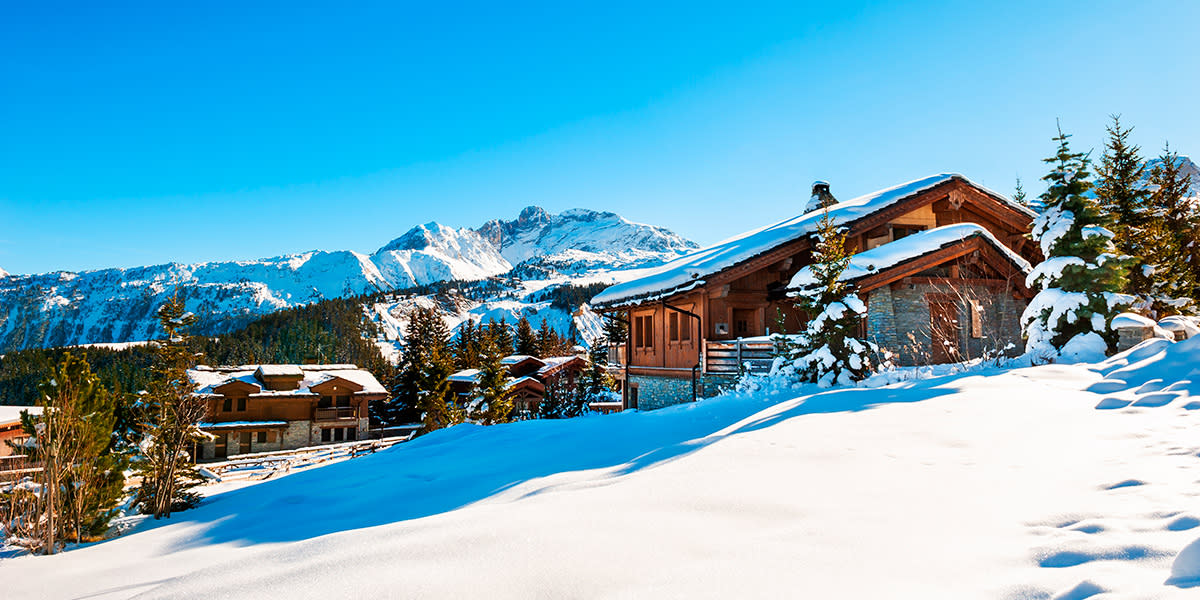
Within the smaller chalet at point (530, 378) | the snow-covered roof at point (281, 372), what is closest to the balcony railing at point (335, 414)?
the snow-covered roof at point (281, 372)

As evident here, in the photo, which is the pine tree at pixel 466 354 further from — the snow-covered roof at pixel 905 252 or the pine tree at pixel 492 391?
the snow-covered roof at pixel 905 252

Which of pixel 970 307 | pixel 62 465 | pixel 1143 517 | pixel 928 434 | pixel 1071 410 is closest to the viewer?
Result: pixel 1143 517

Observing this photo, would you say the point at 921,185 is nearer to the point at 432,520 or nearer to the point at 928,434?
the point at 928,434

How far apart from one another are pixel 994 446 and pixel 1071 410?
84.3 inches

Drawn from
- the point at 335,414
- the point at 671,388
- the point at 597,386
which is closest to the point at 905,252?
the point at 671,388

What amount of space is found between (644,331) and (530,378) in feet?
91.5

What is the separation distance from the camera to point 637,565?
3.12 m

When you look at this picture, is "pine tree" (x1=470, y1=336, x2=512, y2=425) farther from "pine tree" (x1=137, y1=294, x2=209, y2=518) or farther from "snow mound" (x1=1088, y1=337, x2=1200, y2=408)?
"snow mound" (x1=1088, y1=337, x2=1200, y2=408)

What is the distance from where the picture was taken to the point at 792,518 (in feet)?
12.6

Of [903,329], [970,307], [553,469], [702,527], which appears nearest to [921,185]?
[970,307]

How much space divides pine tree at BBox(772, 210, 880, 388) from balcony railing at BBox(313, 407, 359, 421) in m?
44.3

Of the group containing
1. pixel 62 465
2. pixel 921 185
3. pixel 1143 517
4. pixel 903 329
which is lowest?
pixel 62 465

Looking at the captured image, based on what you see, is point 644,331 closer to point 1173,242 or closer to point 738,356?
point 738,356

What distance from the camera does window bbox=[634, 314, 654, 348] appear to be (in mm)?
22641
